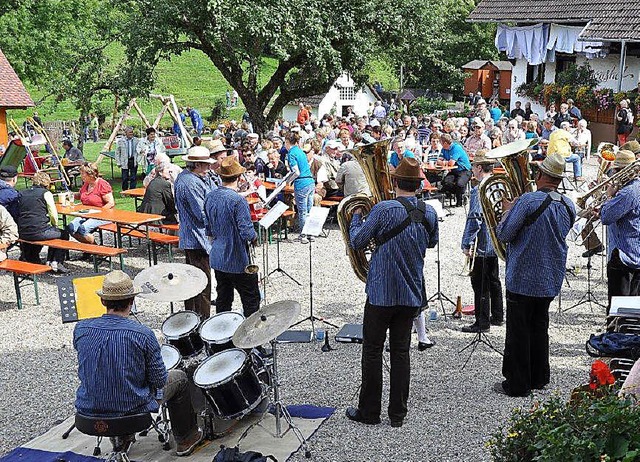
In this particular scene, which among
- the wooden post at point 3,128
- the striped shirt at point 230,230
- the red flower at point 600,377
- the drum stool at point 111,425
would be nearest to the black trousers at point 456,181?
the striped shirt at point 230,230

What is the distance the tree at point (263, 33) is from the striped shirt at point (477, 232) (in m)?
10.5

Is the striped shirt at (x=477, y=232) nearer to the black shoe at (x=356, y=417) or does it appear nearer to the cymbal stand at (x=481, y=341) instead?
the cymbal stand at (x=481, y=341)

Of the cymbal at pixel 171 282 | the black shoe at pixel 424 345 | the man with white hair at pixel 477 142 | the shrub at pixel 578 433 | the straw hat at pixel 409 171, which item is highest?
the straw hat at pixel 409 171

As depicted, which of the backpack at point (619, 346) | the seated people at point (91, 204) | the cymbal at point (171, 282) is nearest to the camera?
the backpack at point (619, 346)

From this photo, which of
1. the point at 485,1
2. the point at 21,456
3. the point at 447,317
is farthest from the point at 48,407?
the point at 485,1

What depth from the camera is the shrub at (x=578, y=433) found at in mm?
3885

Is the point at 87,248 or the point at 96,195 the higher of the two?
the point at 96,195

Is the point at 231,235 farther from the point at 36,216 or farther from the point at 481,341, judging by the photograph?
the point at 36,216

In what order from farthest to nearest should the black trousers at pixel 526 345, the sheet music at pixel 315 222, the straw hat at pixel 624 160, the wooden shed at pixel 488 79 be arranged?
the wooden shed at pixel 488 79 → the sheet music at pixel 315 222 → the straw hat at pixel 624 160 → the black trousers at pixel 526 345

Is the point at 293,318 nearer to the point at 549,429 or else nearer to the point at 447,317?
the point at 549,429

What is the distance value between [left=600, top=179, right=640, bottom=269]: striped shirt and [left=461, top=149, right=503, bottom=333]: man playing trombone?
1205 mm

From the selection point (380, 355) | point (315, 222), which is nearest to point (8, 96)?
point (315, 222)

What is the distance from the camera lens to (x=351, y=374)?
26.0 feet

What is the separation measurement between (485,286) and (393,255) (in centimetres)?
263
